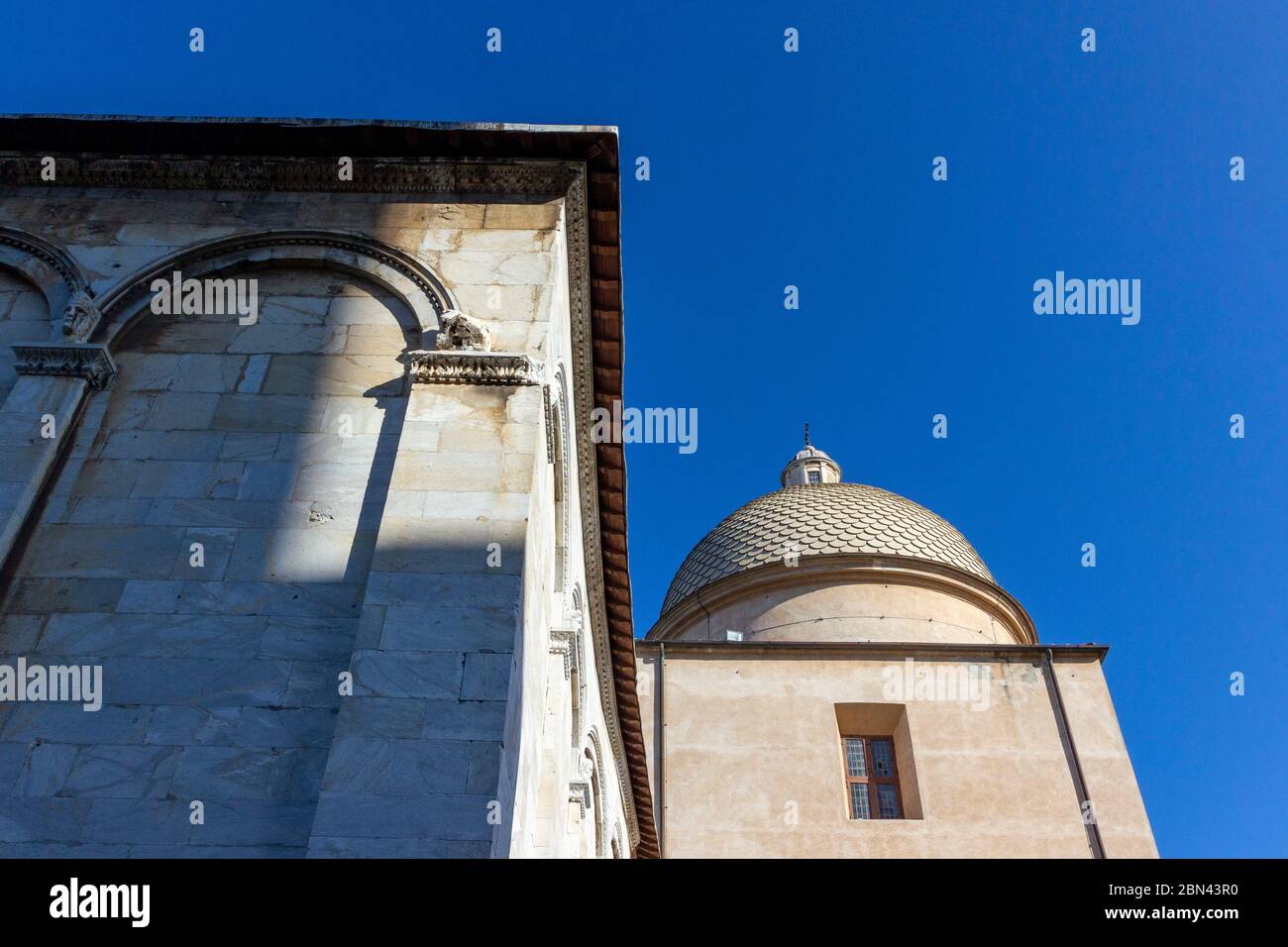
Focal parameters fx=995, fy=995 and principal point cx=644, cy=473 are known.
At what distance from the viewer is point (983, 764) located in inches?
682

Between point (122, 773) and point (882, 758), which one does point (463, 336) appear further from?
point (882, 758)

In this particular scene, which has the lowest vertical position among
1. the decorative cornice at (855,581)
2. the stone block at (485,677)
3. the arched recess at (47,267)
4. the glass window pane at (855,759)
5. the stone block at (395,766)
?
the stone block at (395,766)

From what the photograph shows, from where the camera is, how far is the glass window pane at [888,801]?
17.3 meters

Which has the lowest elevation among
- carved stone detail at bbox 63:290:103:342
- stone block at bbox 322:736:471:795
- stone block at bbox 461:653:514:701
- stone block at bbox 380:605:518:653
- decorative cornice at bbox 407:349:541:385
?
stone block at bbox 322:736:471:795

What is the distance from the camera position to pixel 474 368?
650 cm

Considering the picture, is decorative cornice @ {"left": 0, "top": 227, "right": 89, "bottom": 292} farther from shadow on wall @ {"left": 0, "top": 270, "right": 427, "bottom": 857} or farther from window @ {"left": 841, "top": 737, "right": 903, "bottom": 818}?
window @ {"left": 841, "top": 737, "right": 903, "bottom": 818}

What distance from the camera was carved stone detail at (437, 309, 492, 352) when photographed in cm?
661

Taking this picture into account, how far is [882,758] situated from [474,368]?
14333 mm

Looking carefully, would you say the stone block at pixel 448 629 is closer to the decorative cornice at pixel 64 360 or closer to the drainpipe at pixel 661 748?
the decorative cornice at pixel 64 360

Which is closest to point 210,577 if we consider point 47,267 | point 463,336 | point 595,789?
point 463,336

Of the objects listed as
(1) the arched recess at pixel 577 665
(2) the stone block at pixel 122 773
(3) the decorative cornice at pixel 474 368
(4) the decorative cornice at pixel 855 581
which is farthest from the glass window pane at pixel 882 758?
(2) the stone block at pixel 122 773

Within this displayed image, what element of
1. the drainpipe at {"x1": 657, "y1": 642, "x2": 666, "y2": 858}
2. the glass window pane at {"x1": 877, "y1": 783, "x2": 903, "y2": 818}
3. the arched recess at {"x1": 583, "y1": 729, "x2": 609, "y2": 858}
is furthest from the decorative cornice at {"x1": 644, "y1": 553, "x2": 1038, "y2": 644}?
the arched recess at {"x1": 583, "y1": 729, "x2": 609, "y2": 858}
